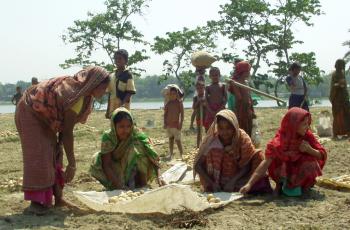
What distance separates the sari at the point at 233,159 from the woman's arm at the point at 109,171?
91 centimetres

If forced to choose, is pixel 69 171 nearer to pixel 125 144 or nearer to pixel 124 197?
pixel 124 197

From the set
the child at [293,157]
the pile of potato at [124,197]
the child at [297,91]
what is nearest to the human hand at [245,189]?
the child at [293,157]

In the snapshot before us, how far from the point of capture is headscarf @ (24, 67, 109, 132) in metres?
4.58

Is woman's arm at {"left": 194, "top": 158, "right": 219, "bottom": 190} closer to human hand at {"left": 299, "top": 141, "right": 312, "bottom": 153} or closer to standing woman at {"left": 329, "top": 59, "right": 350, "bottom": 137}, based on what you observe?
human hand at {"left": 299, "top": 141, "right": 312, "bottom": 153}

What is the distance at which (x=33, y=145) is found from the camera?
464cm

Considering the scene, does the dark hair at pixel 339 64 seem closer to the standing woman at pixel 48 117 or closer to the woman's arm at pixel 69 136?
the standing woman at pixel 48 117

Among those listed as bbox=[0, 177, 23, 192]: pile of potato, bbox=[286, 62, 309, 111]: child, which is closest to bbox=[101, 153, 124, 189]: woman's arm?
bbox=[0, 177, 23, 192]: pile of potato

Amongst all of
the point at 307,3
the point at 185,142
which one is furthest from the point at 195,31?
the point at 185,142

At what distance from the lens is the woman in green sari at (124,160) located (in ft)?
18.7

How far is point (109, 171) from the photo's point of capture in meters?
5.74

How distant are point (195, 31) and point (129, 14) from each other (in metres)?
4.10

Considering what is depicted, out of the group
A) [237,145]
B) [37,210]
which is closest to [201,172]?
[237,145]

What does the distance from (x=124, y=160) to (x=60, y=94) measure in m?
1.48

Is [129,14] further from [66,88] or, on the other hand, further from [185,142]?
[66,88]
